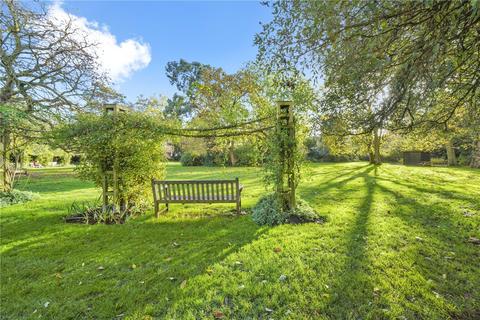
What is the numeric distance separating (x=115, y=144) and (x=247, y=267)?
4.26 meters

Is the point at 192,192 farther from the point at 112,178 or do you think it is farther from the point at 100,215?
the point at 100,215

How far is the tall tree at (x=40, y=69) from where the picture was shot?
6.73 meters

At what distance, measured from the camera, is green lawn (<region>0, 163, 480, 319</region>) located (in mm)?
2430

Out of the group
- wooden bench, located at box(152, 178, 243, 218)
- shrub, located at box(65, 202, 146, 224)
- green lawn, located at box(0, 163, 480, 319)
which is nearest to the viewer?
green lawn, located at box(0, 163, 480, 319)

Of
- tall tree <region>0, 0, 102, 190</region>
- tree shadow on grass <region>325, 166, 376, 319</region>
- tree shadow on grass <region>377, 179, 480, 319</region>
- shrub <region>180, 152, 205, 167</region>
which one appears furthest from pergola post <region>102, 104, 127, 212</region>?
shrub <region>180, 152, 205, 167</region>

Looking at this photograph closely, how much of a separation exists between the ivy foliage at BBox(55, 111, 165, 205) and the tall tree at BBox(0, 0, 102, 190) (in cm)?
279

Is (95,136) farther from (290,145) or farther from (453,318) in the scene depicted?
(453,318)

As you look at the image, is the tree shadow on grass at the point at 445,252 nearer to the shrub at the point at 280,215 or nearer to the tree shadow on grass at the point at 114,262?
the shrub at the point at 280,215

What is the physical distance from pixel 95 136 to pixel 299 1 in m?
5.02

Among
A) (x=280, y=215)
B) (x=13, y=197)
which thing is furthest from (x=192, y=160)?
(x=280, y=215)

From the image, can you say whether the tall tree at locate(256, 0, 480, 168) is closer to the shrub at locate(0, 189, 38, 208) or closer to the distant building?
the shrub at locate(0, 189, 38, 208)

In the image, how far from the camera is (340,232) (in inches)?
170

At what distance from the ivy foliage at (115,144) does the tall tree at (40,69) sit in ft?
9.14

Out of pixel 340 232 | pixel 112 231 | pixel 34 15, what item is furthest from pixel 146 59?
pixel 340 232
